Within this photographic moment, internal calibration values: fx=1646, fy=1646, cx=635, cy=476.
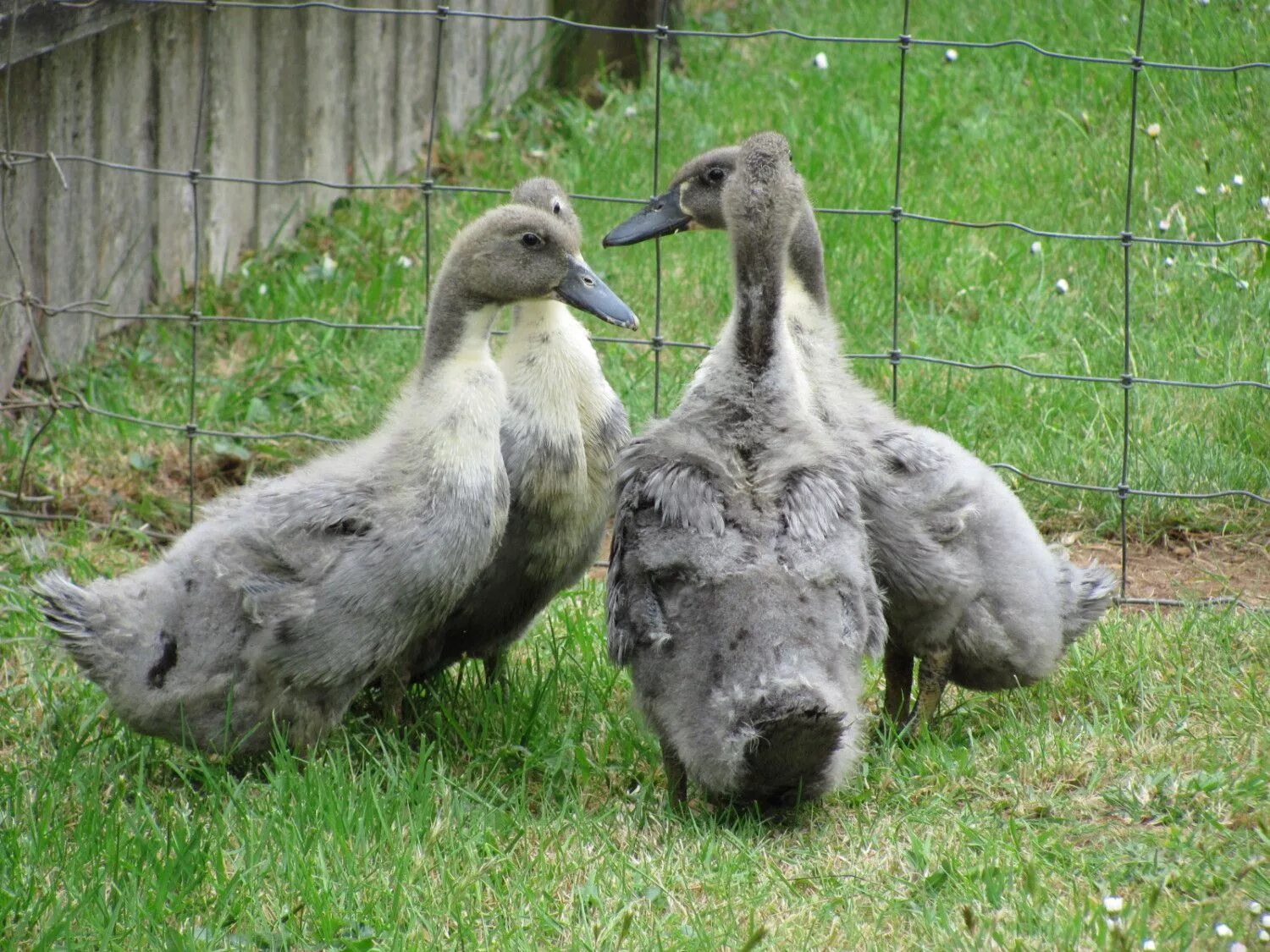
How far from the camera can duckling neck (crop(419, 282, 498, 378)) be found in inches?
169

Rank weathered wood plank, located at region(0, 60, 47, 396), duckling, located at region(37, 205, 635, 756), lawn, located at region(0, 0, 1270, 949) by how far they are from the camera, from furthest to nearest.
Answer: weathered wood plank, located at region(0, 60, 47, 396), duckling, located at region(37, 205, 635, 756), lawn, located at region(0, 0, 1270, 949)

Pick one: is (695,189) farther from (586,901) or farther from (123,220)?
(123,220)

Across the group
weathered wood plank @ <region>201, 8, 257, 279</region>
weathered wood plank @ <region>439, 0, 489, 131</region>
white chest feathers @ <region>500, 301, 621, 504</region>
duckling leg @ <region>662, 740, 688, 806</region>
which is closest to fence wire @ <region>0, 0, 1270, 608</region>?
white chest feathers @ <region>500, 301, 621, 504</region>

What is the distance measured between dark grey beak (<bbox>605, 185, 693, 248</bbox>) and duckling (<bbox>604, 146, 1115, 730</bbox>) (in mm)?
602

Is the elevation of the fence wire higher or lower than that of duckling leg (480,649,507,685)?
higher

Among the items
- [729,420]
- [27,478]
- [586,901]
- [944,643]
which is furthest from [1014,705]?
[27,478]

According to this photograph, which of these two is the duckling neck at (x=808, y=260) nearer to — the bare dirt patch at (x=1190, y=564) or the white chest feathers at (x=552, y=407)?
the white chest feathers at (x=552, y=407)

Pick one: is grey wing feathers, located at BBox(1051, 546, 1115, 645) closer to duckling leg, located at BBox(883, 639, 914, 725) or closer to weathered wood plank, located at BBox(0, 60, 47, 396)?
duckling leg, located at BBox(883, 639, 914, 725)

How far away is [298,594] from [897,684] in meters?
1.65

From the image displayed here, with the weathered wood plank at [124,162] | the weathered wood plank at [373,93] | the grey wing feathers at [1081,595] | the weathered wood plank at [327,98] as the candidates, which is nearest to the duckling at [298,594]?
the grey wing feathers at [1081,595]

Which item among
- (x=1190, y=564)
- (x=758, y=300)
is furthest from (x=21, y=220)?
(x=1190, y=564)

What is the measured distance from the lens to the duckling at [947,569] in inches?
164

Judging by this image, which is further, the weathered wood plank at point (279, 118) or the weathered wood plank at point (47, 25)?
the weathered wood plank at point (279, 118)

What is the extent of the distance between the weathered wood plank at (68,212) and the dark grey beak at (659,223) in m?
2.19
